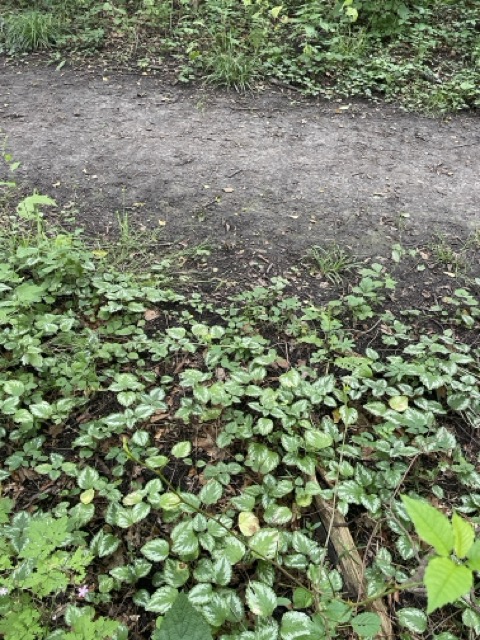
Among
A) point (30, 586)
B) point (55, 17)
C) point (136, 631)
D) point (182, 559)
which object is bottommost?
point (136, 631)

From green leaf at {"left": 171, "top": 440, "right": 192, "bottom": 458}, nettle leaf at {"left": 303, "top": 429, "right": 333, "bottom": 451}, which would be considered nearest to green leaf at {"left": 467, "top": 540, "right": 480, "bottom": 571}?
nettle leaf at {"left": 303, "top": 429, "right": 333, "bottom": 451}

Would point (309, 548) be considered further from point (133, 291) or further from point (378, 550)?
point (133, 291)

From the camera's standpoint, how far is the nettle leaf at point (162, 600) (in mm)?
1743

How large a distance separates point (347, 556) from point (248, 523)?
1.33ft

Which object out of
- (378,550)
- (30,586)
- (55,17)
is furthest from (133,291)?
(55,17)

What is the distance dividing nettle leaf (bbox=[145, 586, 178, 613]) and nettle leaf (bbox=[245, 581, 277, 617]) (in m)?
0.27

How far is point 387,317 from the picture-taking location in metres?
2.98

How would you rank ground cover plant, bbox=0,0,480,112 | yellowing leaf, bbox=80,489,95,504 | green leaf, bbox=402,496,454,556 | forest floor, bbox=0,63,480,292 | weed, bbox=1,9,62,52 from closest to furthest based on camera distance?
1. green leaf, bbox=402,496,454,556
2. yellowing leaf, bbox=80,489,95,504
3. forest floor, bbox=0,63,480,292
4. ground cover plant, bbox=0,0,480,112
5. weed, bbox=1,9,62,52

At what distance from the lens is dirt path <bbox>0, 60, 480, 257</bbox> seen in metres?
3.77

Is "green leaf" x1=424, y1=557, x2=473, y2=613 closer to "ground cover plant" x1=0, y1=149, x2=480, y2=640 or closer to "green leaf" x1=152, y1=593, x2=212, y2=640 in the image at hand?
"ground cover plant" x1=0, y1=149, x2=480, y2=640

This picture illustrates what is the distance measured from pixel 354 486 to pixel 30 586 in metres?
1.27

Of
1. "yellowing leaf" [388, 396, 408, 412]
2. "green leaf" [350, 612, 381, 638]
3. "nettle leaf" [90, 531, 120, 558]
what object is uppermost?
"green leaf" [350, 612, 381, 638]

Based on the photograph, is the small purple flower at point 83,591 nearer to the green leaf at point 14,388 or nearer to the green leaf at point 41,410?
the green leaf at point 41,410

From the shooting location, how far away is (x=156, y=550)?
1894mm
